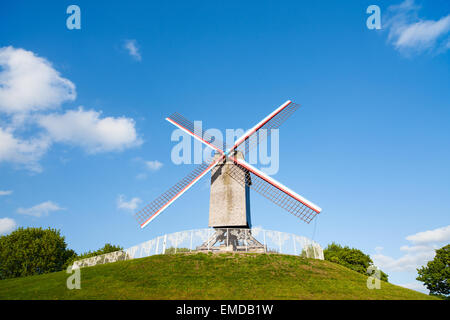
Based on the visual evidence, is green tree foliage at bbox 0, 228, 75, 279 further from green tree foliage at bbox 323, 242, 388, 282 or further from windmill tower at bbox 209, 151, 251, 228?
green tree foliage at bbox 323, 242, 388, 282

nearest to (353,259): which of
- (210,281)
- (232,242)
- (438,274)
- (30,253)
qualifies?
(438,274)

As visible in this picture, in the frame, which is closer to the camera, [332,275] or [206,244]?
[332,275]

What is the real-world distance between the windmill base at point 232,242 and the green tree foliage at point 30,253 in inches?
1192

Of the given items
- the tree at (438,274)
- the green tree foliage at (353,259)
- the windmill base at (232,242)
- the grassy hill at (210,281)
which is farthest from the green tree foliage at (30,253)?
the tree at (438,274)

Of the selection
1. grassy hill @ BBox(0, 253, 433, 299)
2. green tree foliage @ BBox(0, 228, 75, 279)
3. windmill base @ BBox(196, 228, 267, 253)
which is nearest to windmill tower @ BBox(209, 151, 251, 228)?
windmill base @ BBox(196, 228, 267, 253)

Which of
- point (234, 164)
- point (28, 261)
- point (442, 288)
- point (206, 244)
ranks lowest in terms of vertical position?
point (442, 288)

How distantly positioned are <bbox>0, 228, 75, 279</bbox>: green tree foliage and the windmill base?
3029cm

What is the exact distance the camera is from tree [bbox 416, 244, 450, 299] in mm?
34469
